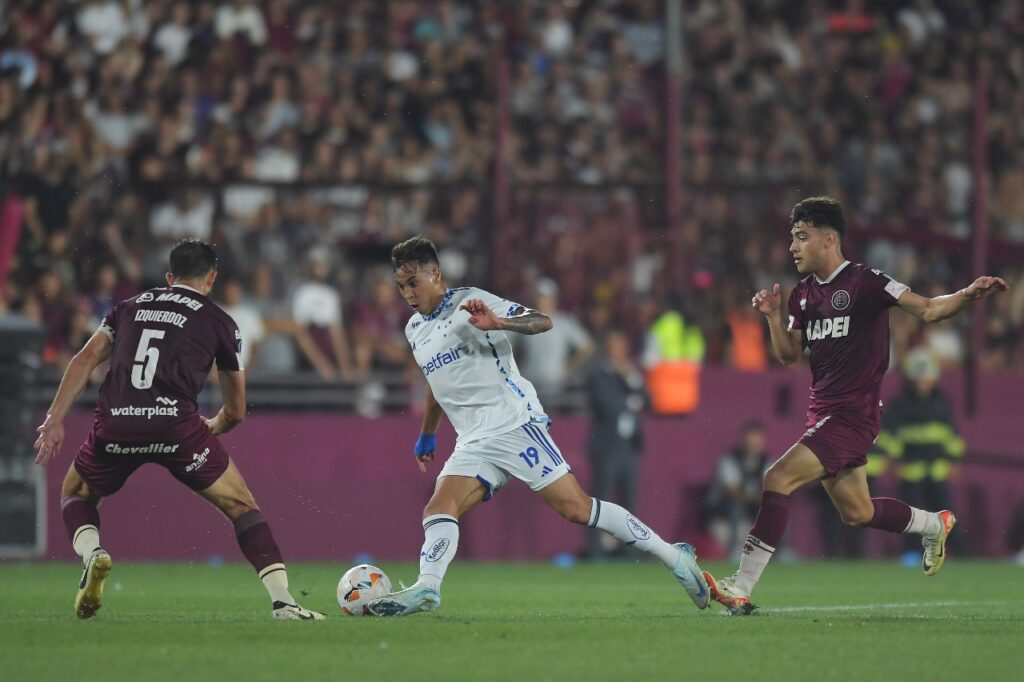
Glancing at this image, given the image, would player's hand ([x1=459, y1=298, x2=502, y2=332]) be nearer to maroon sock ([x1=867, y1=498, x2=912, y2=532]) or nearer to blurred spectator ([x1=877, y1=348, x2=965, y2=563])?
maroon sock ([x1=867, y1=498, x2=912, y2=532])

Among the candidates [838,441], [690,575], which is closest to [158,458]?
[690,575]

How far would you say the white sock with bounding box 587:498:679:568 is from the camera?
9.52 metres

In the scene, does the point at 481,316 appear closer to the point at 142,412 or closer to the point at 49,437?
the point at 142,412

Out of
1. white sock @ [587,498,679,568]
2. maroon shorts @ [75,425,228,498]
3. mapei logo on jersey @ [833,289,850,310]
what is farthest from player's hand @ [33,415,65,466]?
mapei logo on jersey @ [833,289,850,310]

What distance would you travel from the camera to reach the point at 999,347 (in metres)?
19.1

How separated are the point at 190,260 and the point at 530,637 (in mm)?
2653

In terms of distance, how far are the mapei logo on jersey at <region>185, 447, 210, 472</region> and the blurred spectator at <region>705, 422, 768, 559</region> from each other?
31.3 ft

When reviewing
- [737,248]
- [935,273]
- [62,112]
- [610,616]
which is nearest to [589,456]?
[737,248]

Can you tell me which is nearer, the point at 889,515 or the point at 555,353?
the point at 889,515

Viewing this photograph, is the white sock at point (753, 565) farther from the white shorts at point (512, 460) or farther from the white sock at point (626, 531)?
the white shorts at point (512, 460)

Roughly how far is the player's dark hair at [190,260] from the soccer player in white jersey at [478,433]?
39.1 inches

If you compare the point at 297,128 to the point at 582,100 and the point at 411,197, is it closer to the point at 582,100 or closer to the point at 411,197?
the point at 411,197

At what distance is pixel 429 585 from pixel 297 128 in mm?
10432

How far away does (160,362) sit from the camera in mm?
9086
